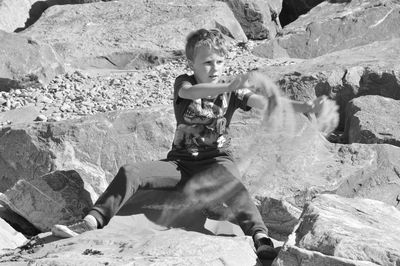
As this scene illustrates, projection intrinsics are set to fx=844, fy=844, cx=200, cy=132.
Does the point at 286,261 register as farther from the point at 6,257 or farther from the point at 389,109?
the point at 389,109

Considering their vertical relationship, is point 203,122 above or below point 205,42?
below

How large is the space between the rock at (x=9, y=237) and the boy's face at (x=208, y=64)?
4.64 ft

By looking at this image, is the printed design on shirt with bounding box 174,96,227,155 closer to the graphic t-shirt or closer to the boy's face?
the graphic t-shirt

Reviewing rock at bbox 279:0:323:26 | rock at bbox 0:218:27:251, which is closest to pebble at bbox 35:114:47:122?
rock at bbox 0:218:27:251

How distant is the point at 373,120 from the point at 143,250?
9.30ft

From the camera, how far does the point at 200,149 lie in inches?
194

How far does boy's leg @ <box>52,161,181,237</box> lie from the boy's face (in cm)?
54

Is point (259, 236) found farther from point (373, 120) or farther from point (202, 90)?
point (373, 120)

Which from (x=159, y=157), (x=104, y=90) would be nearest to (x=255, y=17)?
(x=104, y=90)

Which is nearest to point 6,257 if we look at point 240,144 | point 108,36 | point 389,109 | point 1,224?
point 1,224

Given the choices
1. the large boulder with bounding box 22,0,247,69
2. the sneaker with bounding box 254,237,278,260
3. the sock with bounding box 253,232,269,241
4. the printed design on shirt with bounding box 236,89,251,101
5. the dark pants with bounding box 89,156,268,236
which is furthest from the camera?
the large boulder with bounding box 22,0,247,69

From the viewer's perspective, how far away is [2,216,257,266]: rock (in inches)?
149

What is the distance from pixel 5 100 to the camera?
26.7 feet

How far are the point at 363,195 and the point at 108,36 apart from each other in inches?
201
